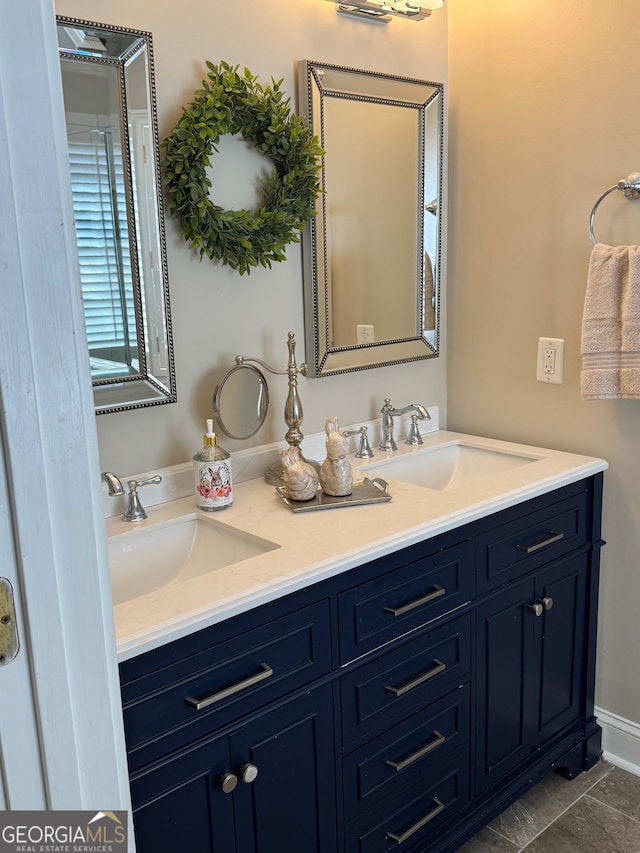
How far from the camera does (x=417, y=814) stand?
1.67 metres

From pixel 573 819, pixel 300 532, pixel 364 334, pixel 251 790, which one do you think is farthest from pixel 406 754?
pixel 364 334

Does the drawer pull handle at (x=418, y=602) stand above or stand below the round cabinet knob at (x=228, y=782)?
above

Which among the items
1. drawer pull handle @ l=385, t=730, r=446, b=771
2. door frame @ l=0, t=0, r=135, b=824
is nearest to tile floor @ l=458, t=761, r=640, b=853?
drawer pull handle @ l=385, t=730, r=446, b=771

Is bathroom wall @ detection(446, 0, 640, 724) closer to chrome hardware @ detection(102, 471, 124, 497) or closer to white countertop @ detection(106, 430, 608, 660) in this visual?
white countertop @ detection(106, 430, 608, 660)

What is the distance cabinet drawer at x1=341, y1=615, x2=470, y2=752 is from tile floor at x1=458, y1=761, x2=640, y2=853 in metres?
0.49

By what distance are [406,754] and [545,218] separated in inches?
55.0

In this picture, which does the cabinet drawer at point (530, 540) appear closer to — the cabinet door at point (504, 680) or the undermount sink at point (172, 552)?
the cabinet door at point (504, 680)

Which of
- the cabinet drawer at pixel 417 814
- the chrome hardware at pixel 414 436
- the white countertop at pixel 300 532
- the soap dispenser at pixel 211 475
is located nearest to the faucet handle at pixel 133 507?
the white countertop at pixel 300 532

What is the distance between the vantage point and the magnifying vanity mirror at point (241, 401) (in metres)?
1.81

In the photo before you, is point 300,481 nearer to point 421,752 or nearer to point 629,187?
point 421,752

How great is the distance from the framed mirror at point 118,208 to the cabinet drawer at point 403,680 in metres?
0.75

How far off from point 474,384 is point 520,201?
0.55 m

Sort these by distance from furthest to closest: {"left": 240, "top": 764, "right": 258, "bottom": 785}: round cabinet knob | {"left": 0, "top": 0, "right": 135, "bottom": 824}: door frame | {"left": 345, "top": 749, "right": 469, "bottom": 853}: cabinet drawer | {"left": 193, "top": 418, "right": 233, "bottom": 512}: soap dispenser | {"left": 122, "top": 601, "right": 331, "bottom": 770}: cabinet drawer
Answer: {"left": 193, "top": 418, "right": 233, "bottom": 512}: soap dispenser → {"left": 345, "top": 749, "right": 469, "bottom": 853}: cabinet drawer → {"left": 240, "top": 764, "right": 258, "bottom": 785}: round cabinet knob → {"left": 122, "top": 601, "right": 331, "bottom": 770}: cabinet drawer → {"left": 0, "top": 0, "right": 135, "bottom": 824}: door frame

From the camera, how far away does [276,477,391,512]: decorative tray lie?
1.68 meters
